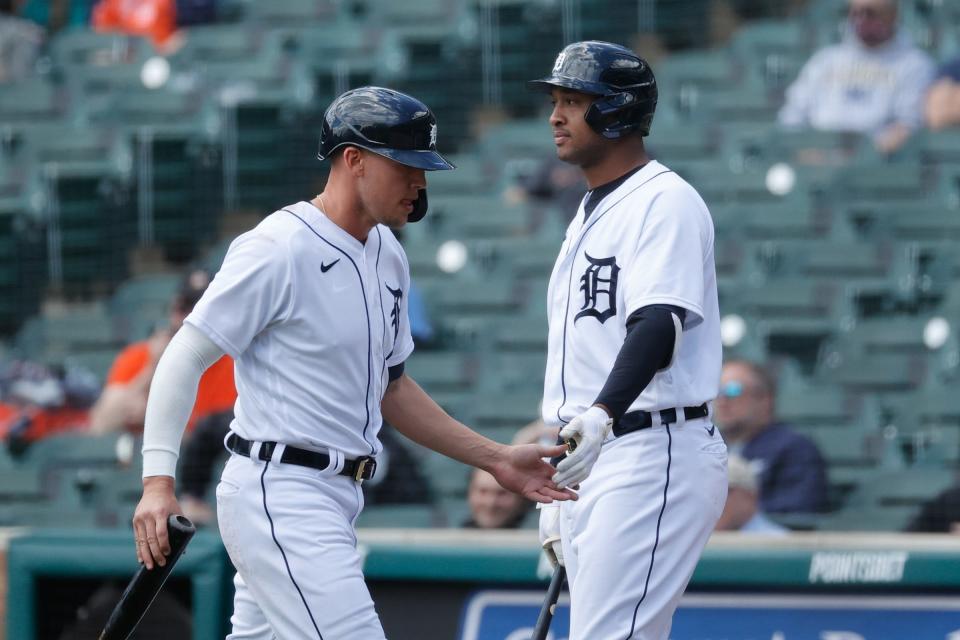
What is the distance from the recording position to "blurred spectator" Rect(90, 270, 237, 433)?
5.50 metres

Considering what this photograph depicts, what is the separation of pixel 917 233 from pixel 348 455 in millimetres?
Result: 4146

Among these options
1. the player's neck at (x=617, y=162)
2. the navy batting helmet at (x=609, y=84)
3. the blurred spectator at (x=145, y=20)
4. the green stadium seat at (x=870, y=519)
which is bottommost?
the green stadium seat at (x=870, y=519)

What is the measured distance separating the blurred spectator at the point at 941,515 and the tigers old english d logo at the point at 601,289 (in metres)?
2.05

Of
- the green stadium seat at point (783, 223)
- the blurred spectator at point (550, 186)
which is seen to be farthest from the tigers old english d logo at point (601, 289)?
the blurred spectator at point (550, 186)

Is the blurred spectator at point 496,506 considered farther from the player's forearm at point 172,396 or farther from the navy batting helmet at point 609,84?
the player's forearm at point 172,396

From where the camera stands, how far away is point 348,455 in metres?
2.97

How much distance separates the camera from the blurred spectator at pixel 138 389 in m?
5.50

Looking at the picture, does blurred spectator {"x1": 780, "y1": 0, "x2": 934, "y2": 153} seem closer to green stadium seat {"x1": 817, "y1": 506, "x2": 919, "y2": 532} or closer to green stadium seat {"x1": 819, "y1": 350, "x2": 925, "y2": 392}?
green stadium seat {"x1": 819, "y1": 350, "x2": 925, "y2": 392}

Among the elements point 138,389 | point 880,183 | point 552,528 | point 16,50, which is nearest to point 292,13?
point 16,50

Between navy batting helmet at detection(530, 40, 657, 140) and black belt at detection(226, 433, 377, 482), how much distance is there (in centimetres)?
82

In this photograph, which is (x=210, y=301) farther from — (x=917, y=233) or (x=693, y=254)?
(x=917, y=233)

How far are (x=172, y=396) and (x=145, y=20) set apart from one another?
641cm

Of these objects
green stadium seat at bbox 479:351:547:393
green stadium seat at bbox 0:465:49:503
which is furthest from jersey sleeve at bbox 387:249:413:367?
green stadium seat at bbox 0:465:49:503

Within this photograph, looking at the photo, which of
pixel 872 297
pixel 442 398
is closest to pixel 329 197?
pixel 442 398
